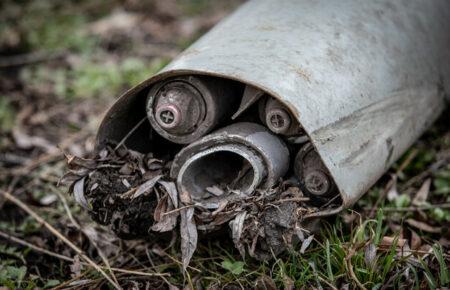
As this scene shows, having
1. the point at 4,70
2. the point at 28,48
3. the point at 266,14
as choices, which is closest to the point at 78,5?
the point at 28,48

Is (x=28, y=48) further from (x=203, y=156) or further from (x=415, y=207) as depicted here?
(x=415, y=207)

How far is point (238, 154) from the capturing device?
6.69ft

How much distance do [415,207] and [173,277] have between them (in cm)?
114

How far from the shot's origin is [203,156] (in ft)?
6.78

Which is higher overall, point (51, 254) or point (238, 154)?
point (238, 154)

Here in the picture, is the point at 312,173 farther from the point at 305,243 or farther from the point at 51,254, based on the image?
the point at 51,254

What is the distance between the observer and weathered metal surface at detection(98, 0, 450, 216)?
1914 mm

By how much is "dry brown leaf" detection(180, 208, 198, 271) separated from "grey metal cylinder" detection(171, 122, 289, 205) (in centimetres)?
10

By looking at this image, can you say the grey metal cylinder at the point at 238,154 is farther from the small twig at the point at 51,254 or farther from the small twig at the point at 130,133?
the small twig at the point at 51,254

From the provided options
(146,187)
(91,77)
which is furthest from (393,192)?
(91,77)

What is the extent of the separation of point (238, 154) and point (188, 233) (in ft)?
1.15

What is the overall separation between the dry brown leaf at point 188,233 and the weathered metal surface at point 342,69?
49cm

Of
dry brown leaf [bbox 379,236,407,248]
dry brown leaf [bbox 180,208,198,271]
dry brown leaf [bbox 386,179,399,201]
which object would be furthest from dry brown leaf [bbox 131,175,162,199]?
dry brown leaf [bbox 386,179,399,201]

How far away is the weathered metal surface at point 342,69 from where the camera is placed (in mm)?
1914
